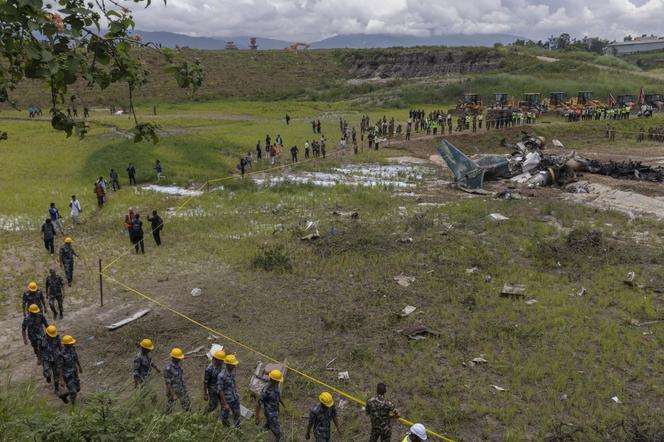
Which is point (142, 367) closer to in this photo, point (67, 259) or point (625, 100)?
point (67, 259)

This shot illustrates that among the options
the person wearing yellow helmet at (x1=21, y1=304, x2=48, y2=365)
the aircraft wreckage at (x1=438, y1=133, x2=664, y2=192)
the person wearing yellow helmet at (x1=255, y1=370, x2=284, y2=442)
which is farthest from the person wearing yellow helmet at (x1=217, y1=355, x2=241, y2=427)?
the aircraft wreckage at (x1=438, y1=133, x2=664, y2=192)

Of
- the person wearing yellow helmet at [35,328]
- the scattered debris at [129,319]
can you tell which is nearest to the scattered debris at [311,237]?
the scattered debris at [129,319]

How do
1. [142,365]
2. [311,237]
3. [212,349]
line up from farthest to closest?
[311,237]
[212,349]
[142,365]

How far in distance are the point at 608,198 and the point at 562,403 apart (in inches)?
573

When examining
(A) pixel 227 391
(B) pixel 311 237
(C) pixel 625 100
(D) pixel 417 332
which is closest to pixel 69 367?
(A) pixel 227 391

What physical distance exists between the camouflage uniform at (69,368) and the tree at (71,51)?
17.0 feet

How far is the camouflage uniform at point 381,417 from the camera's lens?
21.7 feet

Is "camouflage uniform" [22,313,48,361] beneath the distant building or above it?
beneath

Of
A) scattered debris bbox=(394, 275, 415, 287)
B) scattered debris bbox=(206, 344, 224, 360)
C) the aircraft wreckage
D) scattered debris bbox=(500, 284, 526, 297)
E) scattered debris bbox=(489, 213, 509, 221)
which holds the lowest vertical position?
scattered debris bbox=(206, 344, 224, 360)

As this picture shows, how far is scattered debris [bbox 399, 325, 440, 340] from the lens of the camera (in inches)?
394

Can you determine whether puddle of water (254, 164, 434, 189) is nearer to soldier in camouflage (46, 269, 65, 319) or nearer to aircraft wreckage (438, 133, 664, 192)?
aircraft wreckage (438, 133, 664, 192)

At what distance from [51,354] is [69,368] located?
55 cm

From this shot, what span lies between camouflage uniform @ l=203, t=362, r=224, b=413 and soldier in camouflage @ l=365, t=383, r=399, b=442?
7.13 ft

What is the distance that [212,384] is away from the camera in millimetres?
7262
